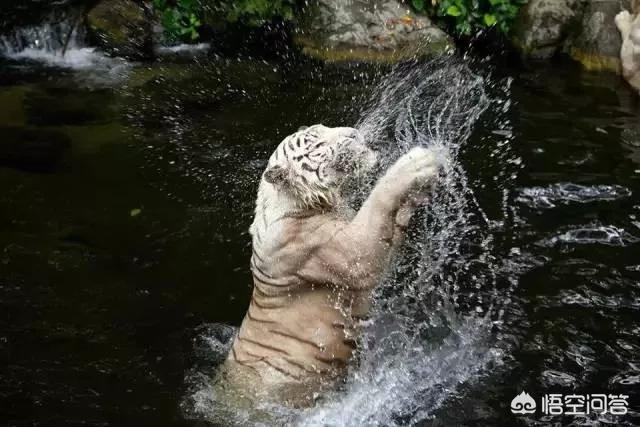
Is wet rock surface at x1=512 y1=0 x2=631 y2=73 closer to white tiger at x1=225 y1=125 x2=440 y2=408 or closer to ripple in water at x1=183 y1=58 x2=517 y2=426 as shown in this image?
ripple in water at x1=183 y1=58 x2=517 y2=426

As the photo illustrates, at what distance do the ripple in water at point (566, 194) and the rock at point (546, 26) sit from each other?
385cm

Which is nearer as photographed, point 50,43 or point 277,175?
point 277,175

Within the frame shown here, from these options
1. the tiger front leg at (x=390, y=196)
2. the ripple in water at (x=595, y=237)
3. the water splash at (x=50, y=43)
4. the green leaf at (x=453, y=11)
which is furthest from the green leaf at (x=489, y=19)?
the tiger front leg at (x=390, y=196)

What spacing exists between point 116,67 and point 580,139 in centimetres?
612

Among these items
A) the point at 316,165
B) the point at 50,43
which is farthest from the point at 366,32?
the point at 316,165

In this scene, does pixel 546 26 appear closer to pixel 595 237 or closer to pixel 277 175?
pixel 595 237

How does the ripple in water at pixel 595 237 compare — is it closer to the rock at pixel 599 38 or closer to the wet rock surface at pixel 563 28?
the rock at pixel 599 38

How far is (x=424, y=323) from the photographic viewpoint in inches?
205

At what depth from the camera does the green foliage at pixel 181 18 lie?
11.0 m

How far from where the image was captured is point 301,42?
10.6m

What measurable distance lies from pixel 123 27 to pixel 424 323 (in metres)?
7.65

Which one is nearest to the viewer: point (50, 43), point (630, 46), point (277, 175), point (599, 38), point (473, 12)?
point (277, 175)

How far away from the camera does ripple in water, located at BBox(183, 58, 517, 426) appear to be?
441 centimetres

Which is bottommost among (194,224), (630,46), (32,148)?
(194,224)
